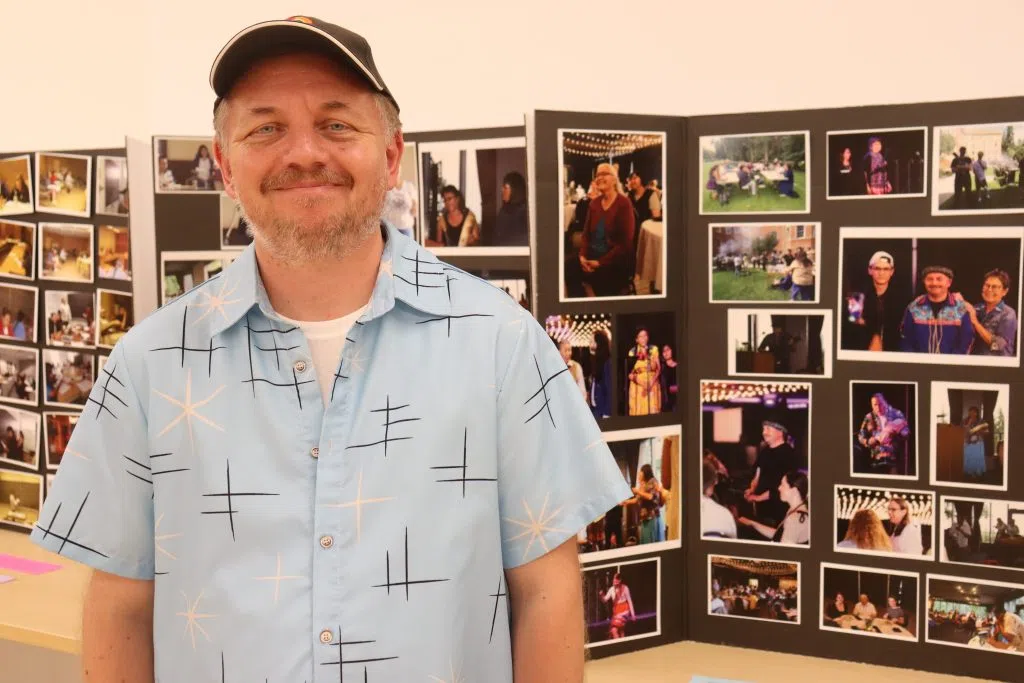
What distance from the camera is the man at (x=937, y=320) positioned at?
136 centimetres

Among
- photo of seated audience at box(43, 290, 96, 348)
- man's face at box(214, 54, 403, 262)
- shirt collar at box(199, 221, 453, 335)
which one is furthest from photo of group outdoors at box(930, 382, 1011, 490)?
photo of seated audience at box(43, 290, 96, 348)

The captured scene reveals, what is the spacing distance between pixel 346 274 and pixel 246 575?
30 centimetres

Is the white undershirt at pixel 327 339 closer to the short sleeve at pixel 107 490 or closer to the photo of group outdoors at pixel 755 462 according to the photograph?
the short sleeve at pixel 107 490

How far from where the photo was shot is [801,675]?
4.64 feet

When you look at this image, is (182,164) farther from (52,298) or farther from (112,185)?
(52,298)

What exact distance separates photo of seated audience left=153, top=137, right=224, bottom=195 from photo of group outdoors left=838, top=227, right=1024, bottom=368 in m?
1.02

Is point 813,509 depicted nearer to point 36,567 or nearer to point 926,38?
point 926,38

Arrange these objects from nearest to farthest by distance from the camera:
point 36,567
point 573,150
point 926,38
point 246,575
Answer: point 246,575 → point 573,150 → point 926,38 → point 36,567

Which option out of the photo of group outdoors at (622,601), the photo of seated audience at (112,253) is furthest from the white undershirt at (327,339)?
the photo of seated audience at (112,253)

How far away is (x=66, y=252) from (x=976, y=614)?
5.58 feet

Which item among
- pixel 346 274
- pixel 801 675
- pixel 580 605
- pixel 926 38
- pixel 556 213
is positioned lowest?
pixel 801 675

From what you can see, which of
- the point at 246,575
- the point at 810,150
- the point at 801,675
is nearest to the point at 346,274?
the point at 246,575

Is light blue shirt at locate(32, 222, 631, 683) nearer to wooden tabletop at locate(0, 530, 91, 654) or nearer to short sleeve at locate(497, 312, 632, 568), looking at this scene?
short sleeve at locate(497, 312, 632, 568)

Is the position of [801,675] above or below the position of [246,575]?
below
